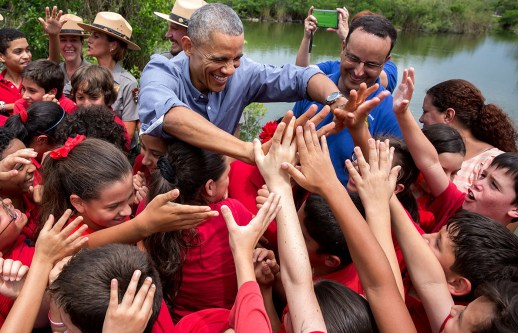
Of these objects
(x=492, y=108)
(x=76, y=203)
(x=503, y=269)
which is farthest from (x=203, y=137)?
(x=492, y=108)

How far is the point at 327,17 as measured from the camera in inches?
148

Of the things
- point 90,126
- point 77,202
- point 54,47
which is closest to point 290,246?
point 77,202

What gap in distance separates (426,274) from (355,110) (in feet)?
2.33

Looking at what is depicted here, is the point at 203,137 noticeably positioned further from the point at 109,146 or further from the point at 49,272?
the point at 49,272

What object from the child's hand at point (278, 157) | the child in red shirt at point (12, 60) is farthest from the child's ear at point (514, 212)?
the child in red shirt at point (12, 60)

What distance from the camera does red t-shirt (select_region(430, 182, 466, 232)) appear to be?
6.91 feet

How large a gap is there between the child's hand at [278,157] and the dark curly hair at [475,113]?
1.67 meters

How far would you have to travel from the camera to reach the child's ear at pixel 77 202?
1.77m

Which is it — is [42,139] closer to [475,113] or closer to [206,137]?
[206,137]

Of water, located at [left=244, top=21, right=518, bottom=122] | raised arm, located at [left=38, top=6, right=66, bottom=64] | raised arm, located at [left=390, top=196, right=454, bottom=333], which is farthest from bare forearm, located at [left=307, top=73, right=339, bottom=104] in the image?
water, located at [left=244, top=21, right=518, bottom=122]

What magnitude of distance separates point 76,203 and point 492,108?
8.39 ft

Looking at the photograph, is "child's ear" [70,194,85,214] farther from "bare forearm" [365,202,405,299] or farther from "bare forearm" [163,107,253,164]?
"bare forearm" [365,202,405,299]

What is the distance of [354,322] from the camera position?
51.9 inches

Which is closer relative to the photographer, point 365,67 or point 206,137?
point 206,137
